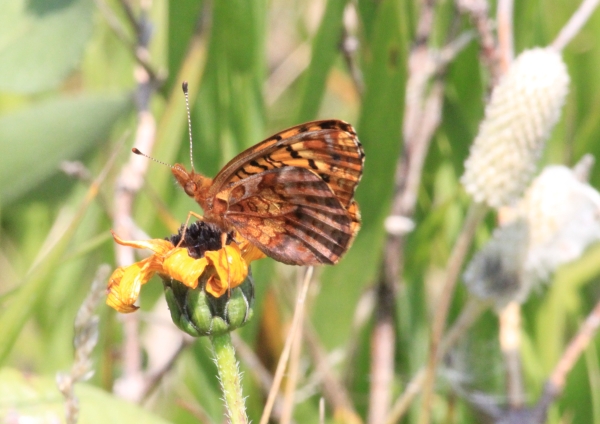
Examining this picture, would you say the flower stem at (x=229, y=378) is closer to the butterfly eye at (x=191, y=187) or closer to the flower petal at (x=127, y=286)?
the flower petal at (x=127, y=286)

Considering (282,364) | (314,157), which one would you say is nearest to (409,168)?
(314,157)

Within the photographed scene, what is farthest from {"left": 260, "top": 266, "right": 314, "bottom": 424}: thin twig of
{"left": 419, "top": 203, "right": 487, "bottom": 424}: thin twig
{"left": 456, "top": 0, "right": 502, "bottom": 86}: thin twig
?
{"left": 456, "top": 0, "right": 502, "bottom": 86}: thin twig

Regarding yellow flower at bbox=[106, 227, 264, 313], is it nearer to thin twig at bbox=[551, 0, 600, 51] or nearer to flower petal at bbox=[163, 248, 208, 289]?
flower petal at bbox=[163, 248, 208, 289]

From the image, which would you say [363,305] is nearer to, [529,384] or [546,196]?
[529,384]

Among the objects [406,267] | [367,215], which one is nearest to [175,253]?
[367,215]

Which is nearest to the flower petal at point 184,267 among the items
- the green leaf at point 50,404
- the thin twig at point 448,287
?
the green leaf at point 50,404

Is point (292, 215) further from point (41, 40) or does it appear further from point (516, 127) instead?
point (41, 40)
